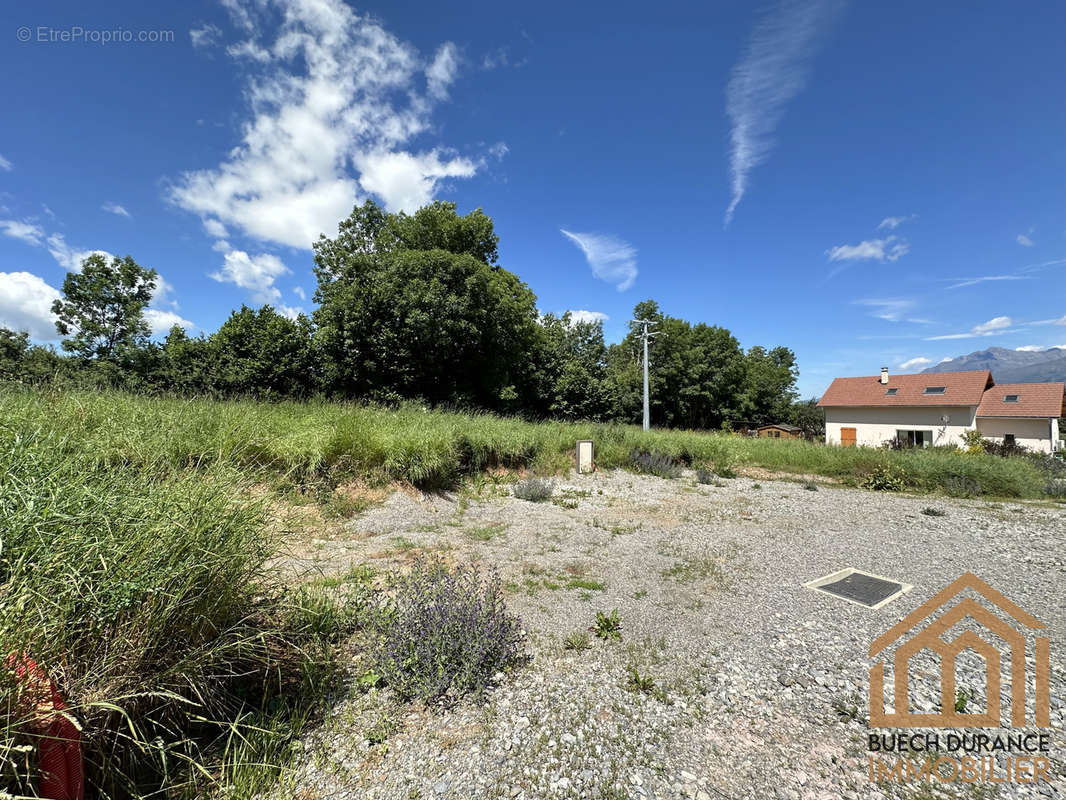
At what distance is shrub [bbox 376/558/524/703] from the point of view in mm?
1979

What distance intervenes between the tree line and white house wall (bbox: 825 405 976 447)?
13.5 m

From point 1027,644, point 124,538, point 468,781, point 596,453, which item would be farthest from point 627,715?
point 596,453

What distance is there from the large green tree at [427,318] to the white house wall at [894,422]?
52.6ft

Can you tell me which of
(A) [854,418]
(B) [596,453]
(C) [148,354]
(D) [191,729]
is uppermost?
(C) [148,354]

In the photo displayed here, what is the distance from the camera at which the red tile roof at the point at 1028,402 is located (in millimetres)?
17344

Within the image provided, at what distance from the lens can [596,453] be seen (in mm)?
9969

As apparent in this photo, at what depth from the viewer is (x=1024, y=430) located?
17859 mm

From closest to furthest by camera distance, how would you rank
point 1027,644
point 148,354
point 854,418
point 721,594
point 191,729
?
1. point 191,729
2. point 1027,644
3. point 721,594
4. point 148,354
5. point 854,418

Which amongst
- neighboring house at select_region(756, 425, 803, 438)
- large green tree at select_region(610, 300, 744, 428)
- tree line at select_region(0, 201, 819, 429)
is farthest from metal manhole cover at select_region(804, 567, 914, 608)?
neighboring house at select_region(756, 425, 803, 438)

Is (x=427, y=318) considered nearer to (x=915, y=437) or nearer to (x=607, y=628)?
(x=607, y=628)

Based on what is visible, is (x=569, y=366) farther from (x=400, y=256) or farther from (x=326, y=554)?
(x=326, y=554)

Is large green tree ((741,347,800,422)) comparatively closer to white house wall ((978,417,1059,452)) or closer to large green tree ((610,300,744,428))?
large green tree ((610,300,744,428))

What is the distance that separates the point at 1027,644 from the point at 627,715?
9.50ft

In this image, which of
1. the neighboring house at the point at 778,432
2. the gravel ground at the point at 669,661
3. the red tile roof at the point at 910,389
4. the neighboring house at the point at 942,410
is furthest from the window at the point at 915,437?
the gravel ground at the point at 669,661
